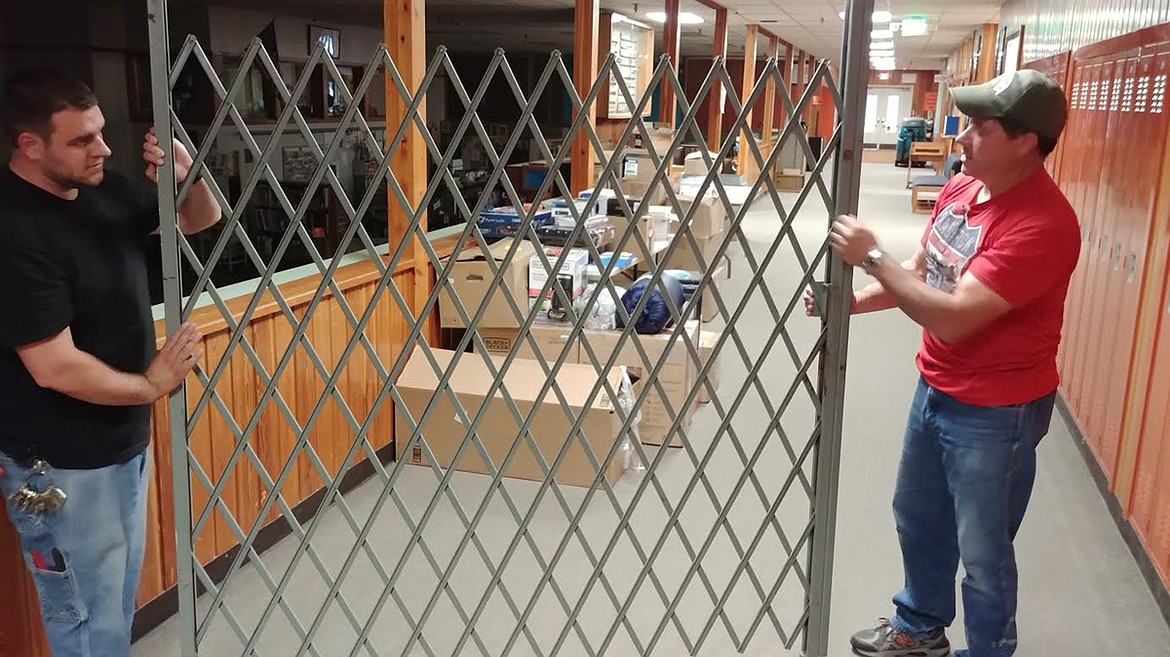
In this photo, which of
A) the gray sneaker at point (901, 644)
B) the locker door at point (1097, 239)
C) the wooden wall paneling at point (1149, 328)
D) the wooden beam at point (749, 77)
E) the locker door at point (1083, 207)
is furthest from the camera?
the wooden beam at point (749, 77)

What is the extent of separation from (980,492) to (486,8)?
6492 mm

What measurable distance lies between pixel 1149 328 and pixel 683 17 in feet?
25.2

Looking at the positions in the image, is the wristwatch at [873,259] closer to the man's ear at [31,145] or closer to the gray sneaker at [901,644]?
the gray sneaker at [901,644]

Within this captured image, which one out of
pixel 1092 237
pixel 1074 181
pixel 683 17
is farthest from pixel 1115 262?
pixel 683 17

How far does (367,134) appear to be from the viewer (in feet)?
6.20

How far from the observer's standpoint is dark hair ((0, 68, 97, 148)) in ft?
5.33

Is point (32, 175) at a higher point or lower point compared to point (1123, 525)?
higher

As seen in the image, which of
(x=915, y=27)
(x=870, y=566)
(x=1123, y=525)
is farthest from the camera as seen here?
(x=915, y=27)

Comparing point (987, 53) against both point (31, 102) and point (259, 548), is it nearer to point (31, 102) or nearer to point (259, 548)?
point (259, 548)

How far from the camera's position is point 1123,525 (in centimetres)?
308

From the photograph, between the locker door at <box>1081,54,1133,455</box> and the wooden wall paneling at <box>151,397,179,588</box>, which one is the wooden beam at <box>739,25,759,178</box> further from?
the wooden wall paneling at <box>151,397,179,588</box>

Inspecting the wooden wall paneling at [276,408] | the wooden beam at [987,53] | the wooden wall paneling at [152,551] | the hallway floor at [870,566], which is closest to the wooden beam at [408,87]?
the wooden wall paneling at [276,408]

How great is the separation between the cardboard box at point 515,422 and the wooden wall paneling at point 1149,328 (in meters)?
1.74

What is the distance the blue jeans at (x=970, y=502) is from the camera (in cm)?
197
